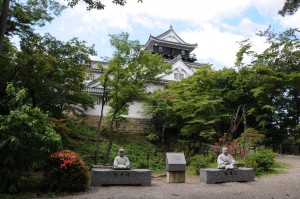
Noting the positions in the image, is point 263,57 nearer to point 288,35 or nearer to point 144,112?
point 144,112

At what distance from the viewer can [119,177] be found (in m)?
9.73

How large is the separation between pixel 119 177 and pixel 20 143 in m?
3.64

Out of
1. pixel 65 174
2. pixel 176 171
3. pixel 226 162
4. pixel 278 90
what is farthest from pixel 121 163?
pixel 278 90

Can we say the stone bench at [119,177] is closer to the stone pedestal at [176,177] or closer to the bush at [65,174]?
the bush at [65,174]

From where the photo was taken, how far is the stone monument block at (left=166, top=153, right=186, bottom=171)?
424 inches

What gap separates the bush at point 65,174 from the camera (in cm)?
820

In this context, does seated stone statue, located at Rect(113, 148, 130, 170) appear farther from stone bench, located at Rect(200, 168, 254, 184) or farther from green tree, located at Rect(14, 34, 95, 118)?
green tree, located at Rect(14, 34, 95, 118)

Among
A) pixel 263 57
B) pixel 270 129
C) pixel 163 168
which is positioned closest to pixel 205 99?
pixel 163 168

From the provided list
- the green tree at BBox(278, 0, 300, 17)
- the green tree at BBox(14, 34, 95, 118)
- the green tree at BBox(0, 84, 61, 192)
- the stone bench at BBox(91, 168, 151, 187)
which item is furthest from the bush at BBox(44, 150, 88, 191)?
the green tree at BBox(278, 0, 300, 17)

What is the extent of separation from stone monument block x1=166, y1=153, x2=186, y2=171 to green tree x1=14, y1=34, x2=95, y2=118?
18.7ft

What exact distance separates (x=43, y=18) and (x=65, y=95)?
3893mm

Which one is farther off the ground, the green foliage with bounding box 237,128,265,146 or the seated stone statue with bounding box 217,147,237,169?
the green foliage with bounding box 237,128,265,146

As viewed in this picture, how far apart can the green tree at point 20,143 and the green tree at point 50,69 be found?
3179 mm

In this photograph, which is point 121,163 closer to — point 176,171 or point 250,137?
point 176,171
